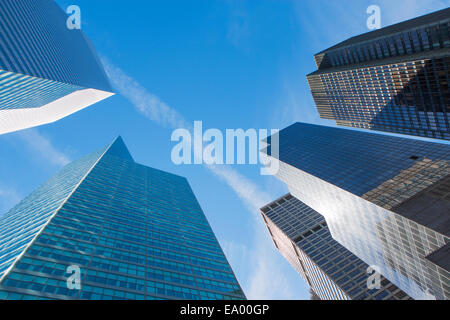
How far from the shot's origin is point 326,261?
115 metres

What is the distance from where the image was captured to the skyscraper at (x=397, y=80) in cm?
9462

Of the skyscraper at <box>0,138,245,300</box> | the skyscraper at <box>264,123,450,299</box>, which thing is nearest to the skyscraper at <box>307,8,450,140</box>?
the skyscraper at <box>264,123,450,299</box>

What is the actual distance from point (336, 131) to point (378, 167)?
4891 cm

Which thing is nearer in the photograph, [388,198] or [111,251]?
[111,251]

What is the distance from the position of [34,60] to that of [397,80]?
129 m

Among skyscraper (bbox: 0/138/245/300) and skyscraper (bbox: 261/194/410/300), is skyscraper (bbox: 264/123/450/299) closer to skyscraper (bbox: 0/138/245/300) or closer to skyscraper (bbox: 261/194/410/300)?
skyscraper (bbox: 261/194/410/300)

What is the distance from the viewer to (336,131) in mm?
119125

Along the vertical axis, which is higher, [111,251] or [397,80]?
[397,80]

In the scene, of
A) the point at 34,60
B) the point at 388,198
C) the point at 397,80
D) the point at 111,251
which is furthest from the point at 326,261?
the point at 34,60

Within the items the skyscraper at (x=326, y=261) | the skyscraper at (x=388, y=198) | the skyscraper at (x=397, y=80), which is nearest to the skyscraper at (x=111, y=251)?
the skyscraper at (x=388, y=198)

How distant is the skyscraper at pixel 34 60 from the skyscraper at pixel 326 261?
120 m

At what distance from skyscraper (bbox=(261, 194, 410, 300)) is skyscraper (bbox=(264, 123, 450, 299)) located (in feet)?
83.9

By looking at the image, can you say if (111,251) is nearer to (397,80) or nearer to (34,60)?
(34,60)
